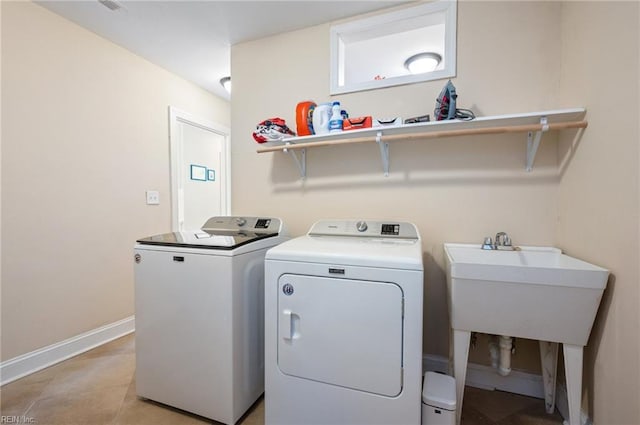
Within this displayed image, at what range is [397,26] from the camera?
191 cm

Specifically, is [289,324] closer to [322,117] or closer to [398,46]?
[322,117]

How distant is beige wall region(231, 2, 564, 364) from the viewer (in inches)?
64.0

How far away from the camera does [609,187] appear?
3.86ft

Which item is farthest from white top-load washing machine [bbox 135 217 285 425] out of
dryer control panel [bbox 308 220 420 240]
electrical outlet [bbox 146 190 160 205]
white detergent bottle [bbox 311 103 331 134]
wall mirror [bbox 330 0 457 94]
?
wall mirror [bbox 330 0 457 94]

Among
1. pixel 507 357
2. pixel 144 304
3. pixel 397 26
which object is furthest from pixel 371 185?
pixel 144 304

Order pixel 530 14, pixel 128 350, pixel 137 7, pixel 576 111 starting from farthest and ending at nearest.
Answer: pixel 128 350, pixel 137 7, pixel 530 14, pixel 576 111

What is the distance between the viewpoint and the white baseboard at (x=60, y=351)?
69.2 inches

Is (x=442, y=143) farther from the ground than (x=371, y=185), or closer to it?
farther from the ground

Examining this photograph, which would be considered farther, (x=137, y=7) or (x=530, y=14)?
(x=137, y=7)

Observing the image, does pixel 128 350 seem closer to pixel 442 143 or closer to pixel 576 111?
pixel 442 143

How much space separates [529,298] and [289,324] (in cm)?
105

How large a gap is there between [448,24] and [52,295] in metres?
3.21

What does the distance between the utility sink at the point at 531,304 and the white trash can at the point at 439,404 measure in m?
0.15

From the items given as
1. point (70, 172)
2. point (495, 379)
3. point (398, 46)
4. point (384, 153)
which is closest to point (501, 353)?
point (495, 379)
